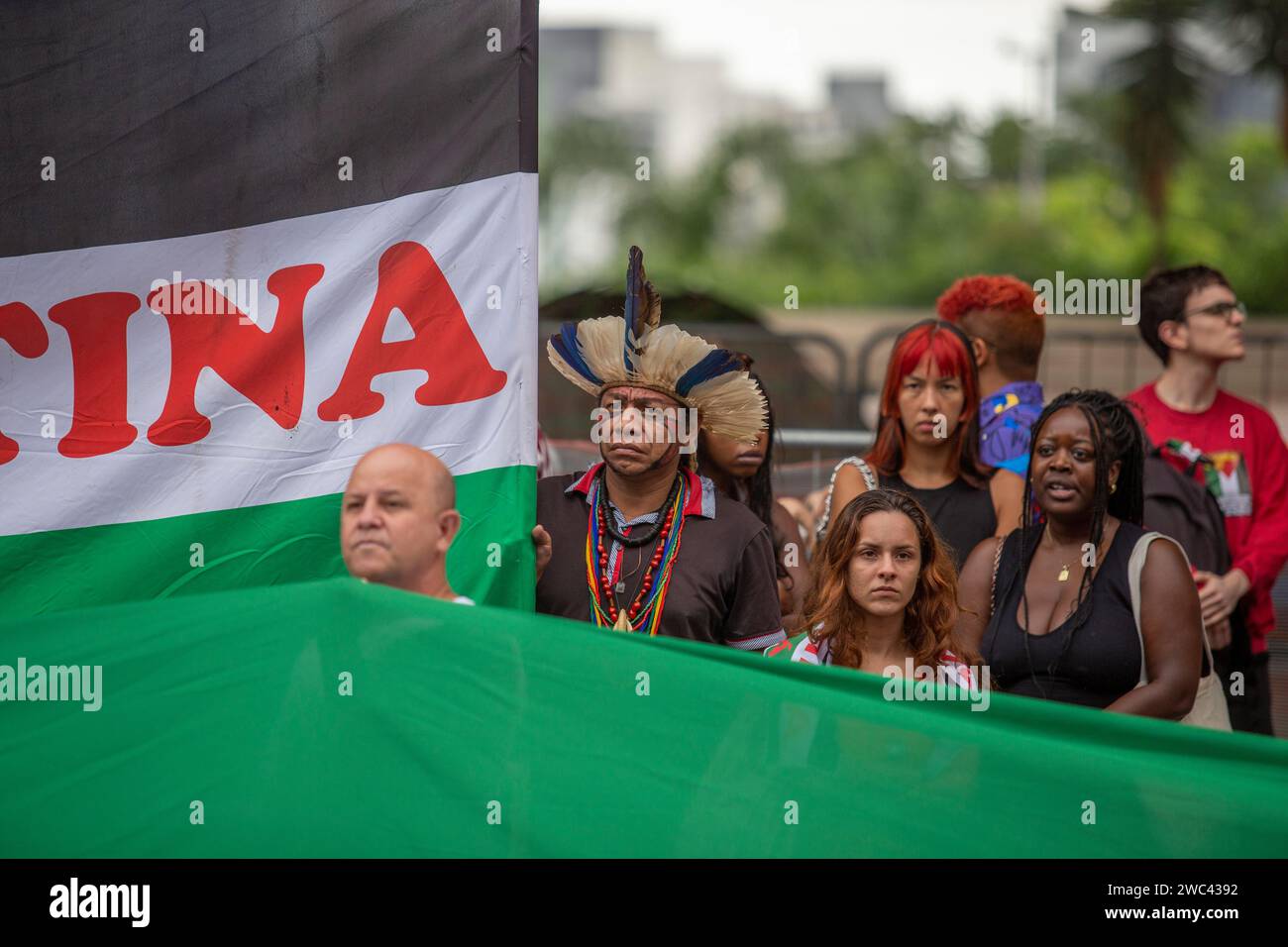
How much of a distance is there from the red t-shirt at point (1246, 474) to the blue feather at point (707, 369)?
Result: 1.91 metres

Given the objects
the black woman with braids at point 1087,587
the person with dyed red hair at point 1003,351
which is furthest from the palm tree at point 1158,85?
the black woman with braids at point 1087,587

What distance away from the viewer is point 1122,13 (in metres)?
24.1

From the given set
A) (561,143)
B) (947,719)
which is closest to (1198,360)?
(947,719)

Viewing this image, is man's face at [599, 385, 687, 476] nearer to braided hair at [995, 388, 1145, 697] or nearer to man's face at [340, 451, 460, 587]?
man's face at [340, 451, 460, 587]

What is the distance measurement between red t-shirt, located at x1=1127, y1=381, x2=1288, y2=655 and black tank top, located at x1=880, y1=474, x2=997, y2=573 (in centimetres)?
84

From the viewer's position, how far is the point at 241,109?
12.0 ft

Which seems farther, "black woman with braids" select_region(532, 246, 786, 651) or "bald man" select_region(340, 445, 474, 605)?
"black woman with braids" select_region(532, 246, 786, 651)

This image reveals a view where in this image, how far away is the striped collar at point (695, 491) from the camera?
398cm

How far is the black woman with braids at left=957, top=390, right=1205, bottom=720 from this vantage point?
388 cm
